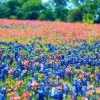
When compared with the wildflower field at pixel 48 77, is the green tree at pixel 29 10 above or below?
below

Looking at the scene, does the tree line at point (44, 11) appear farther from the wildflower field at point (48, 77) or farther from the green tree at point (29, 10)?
the wildflower field at point (48, 77)

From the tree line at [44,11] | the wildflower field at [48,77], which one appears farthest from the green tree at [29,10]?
the wildflower field at [48,77]

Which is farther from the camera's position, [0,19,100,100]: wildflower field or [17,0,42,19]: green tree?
[17,0,42,19]: green tree

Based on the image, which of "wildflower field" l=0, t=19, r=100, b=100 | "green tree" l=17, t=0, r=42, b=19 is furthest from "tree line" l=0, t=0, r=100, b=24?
"wildflower field" l=0, t=19, r=100, b=100

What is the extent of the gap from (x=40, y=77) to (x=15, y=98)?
8.53 ft

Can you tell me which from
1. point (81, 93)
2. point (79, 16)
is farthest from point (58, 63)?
point (79, 16)

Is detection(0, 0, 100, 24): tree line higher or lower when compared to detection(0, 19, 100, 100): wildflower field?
lower

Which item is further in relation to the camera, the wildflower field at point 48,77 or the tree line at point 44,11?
the tree line at point 44,11

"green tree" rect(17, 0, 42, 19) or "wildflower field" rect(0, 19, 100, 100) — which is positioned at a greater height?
"wildflower field" rect(0, 19, 100, 100)

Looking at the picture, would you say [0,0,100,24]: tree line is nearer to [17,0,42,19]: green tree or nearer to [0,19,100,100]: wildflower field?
[17,0,42,19]: green tree

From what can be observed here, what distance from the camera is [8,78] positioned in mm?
8984

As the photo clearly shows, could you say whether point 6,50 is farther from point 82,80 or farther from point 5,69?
point 82,80

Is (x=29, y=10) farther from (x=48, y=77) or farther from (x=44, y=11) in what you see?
(x=48, y=77)

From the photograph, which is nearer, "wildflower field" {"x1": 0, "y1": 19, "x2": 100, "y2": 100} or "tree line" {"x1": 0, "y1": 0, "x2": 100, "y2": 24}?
"wildflower field" {"x1": 0, "y1": 19, "x2": 100, "y2": 100}
